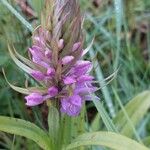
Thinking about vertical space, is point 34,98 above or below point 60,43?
below

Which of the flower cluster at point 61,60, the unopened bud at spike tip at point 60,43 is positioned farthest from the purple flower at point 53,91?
the unopened bud at spike tip at point 60,43

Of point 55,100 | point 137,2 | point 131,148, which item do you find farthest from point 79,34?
point 137,2

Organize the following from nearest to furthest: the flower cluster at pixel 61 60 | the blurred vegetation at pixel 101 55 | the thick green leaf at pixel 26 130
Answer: the flower cluster at pixel 61 60
the thick green leaf at pixel 26 130
the blurred vegetation at pixel 101 55

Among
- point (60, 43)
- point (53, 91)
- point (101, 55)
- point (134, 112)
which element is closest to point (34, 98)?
point (53, 91)

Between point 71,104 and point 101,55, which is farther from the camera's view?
point 101,55

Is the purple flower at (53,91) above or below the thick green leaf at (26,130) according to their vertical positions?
above

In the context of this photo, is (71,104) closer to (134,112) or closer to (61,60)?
(61,60)

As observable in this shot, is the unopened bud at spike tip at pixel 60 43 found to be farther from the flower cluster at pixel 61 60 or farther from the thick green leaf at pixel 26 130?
the thick green leaf at pixel 26 130
